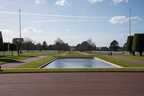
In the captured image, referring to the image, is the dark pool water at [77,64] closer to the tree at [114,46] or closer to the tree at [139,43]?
the tree at [139,43]

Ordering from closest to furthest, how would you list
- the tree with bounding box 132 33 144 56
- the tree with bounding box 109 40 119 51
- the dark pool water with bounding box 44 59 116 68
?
A: the dark pool water with bounding box 44 59 116 68
the tree with bounding box 132 33 144 56
the tree with bounding box 109 40 119 51

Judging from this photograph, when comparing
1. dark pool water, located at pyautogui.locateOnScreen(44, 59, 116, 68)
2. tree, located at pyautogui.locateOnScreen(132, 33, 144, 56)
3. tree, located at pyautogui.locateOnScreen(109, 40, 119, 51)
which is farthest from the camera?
tree, located at pyautogui.locateOnScreen(109, 40, 119, 51)

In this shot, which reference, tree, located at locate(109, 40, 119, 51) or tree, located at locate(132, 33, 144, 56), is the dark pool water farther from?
tree, located at locate(109, 40, 119, 51)

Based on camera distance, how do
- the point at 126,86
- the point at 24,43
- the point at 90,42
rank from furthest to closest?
the point at 24,43, the point at 90,42, the point at 126,86

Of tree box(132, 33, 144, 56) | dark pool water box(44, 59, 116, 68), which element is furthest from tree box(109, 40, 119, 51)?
dark pool water box(44, 59, 116, 68)

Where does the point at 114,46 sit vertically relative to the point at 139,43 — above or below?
above

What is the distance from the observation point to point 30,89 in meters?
8.36

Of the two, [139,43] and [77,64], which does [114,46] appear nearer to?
[139,43]

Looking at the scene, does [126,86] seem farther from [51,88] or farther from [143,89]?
[51,88]

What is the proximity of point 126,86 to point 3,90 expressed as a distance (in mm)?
6758

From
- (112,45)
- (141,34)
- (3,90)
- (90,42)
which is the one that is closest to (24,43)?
(90,42)

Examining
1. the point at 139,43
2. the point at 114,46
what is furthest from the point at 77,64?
the point at 114,46

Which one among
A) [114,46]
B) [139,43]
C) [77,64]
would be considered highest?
[114,46]

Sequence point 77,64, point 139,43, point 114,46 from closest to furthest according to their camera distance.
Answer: point 77,64 → point 139,43 → point 114,46
